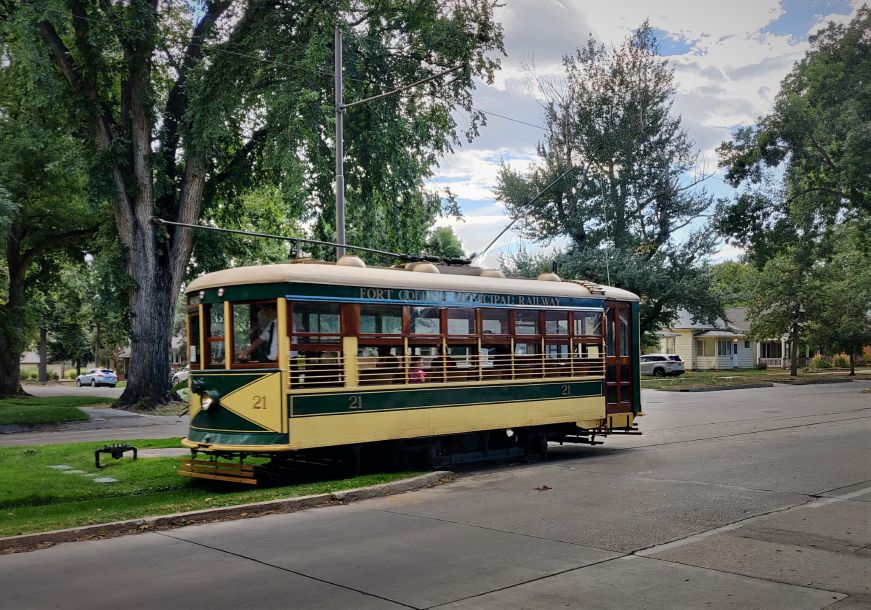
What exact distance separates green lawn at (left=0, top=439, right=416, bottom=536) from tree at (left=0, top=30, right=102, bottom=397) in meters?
12.5

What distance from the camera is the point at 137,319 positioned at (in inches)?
1088

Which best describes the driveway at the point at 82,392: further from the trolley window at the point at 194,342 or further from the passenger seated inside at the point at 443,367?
the passenger seated inside at the point at 443,367

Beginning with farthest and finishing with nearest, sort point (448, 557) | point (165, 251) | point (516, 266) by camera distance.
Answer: point (516, 266), point (165, 251), point (448, 557)

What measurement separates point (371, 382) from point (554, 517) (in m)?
3.86

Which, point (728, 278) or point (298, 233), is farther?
point (728, 278)

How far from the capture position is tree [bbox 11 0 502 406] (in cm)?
2409

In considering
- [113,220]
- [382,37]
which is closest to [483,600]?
[382,37]

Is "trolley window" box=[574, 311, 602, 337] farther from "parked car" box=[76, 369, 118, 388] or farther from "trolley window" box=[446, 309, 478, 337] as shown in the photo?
"parked car" box=[76, 369, 118, 388]

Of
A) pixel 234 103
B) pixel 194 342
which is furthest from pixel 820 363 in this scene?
pixel 194 342

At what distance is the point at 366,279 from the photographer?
12898 millimetres

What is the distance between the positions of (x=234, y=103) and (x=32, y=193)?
37.5ft

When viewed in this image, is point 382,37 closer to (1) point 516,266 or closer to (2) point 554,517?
(2) point 554,517

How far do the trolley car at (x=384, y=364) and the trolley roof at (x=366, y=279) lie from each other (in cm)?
2

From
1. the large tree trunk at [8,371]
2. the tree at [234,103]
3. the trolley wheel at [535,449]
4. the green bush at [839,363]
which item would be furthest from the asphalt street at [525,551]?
the green bush at [839,363]
